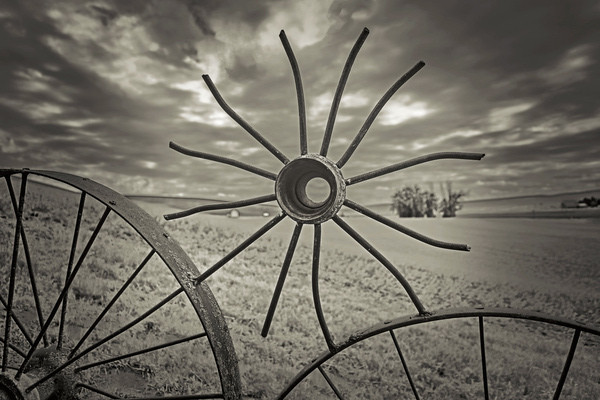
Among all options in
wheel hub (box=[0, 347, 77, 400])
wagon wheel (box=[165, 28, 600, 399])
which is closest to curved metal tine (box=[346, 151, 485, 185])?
wagon wheel (box=[165, 28, 600, 399])

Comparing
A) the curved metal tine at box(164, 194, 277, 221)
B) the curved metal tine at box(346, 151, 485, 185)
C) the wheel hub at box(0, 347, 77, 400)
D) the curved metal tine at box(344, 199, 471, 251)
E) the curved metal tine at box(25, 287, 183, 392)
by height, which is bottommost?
the wheel hub at box(0, 347, 77, 400)

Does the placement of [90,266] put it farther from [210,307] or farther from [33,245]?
[210,307]

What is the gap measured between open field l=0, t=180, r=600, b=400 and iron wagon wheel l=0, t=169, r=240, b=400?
11 mm

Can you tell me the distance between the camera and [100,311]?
8.07ft

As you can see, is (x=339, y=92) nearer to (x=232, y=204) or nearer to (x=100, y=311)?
(x=232, y=204)

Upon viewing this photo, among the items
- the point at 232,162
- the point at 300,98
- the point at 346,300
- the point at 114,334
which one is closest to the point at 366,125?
the point at 300,98

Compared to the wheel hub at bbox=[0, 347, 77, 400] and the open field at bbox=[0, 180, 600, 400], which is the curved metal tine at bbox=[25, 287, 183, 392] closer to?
the wheel hub at bbox=[0, 347, 77, 400]

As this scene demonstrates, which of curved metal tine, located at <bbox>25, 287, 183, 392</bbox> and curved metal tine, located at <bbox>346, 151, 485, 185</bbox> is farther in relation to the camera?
curved metal tine, located at <bbox>25, 287, 183, 392</bbox>

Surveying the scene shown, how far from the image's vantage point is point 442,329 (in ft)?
8.45

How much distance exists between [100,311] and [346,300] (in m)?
1.45

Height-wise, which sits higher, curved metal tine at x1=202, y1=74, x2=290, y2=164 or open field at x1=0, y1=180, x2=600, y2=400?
curved metal tine at x1=202, y1=74, x2=290, y2=164

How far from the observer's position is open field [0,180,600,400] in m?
2.20

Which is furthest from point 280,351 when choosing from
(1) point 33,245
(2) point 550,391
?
(1) point 33,245

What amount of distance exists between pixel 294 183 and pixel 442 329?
1.62 m
